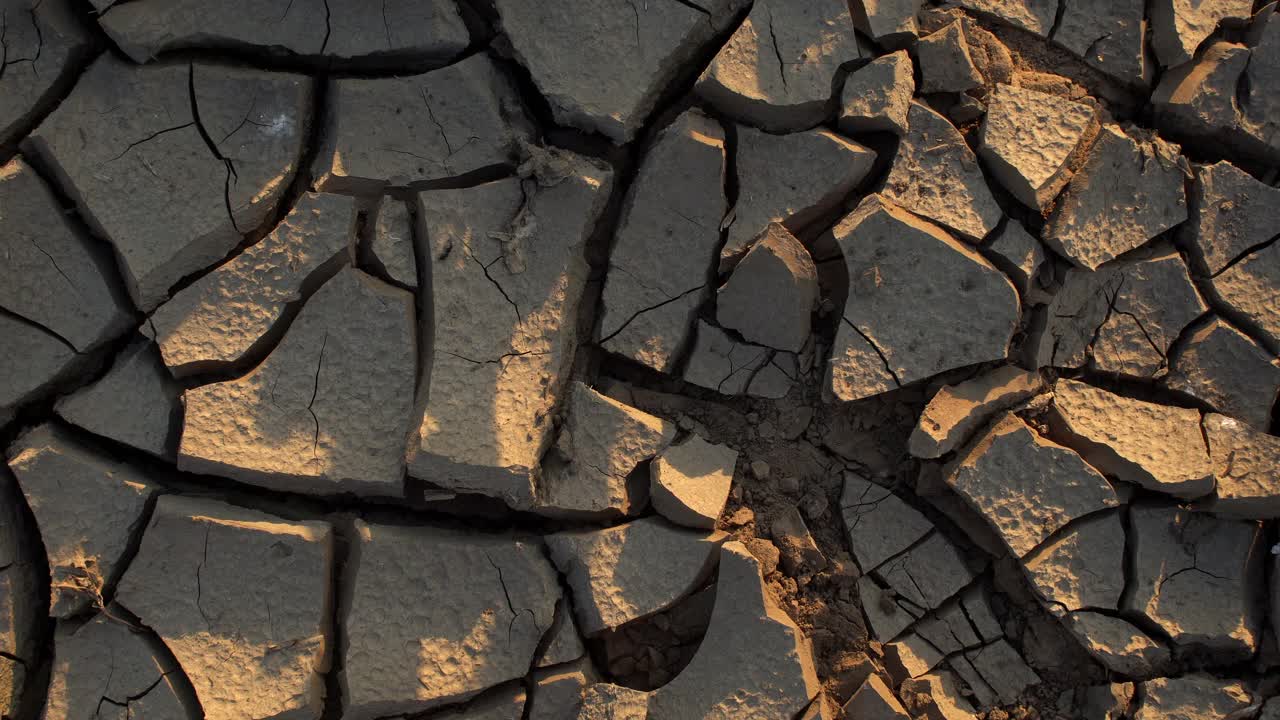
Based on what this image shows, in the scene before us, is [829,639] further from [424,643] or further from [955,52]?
[955,52]

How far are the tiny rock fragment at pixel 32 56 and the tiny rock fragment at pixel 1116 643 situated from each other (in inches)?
120

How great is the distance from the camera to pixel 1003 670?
2.30 meters

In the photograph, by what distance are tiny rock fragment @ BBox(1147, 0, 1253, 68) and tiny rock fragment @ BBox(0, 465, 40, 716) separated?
3403mm

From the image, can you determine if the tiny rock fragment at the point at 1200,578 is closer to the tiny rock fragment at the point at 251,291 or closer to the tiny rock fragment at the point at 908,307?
the tiny rock fragment at the point at 908,307

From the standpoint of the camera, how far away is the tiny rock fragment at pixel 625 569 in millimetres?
2193

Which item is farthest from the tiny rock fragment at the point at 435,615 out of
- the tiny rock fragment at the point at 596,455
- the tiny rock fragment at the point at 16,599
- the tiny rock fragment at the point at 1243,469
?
the tiny rock fragment at the point at 1243,469

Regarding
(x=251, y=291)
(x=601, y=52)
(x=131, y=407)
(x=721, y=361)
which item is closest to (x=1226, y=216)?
(x=721, y=361)

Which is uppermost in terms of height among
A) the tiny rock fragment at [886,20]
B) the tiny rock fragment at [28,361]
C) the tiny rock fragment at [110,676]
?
the tiny rock fragment at [886,20]

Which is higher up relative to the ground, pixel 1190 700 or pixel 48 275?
pixel 48 275

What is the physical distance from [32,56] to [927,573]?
2.76 metres

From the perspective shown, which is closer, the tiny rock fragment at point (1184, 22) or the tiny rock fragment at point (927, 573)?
the tiny rock fragment at point (927, 573)

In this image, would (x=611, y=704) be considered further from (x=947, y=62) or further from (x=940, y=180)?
(x=947, y=62)

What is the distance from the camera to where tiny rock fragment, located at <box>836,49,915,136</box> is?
2.37 m

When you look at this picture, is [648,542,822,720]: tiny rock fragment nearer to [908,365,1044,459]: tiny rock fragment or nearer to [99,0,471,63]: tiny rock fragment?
[908,365,1044,459]: tiny rock fragment
